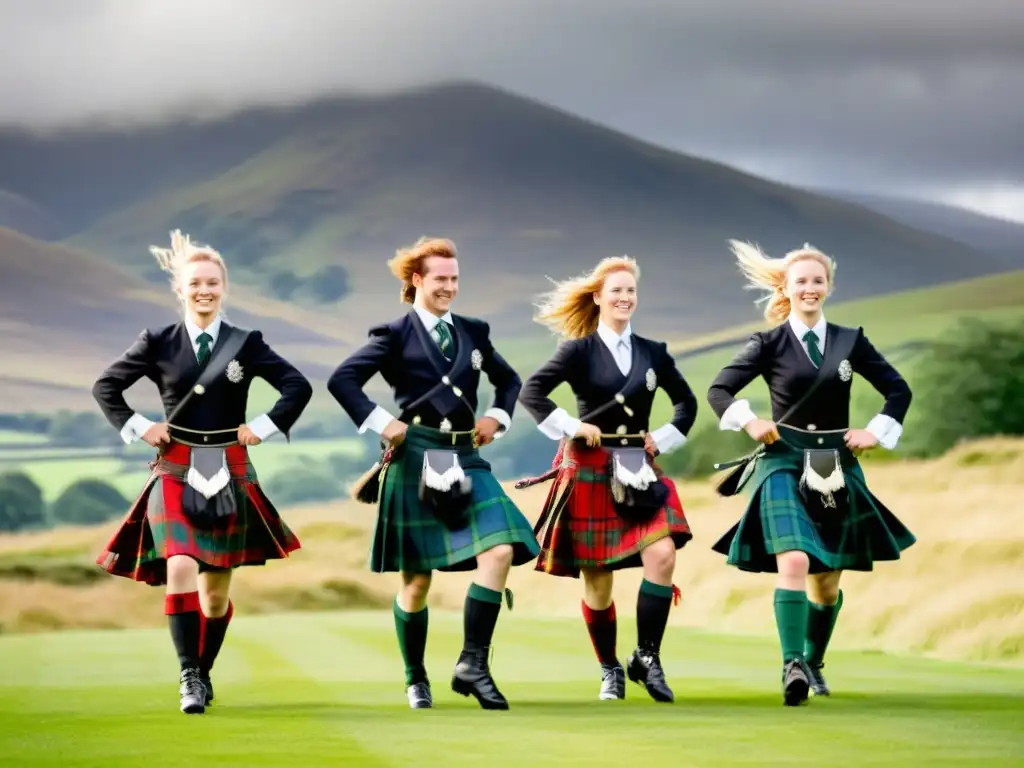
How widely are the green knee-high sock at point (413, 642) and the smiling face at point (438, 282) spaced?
1.53 meters

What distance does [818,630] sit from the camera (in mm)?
10203

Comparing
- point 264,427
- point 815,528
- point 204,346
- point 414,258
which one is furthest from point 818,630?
point 204,346

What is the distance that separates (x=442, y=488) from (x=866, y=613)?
7357 millimetres

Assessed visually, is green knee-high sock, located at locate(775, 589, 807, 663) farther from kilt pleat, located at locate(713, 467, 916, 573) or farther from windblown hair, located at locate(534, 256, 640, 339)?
windblown hair, located at locate(534, 256, 640, 339)

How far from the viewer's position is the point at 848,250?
12350 cm

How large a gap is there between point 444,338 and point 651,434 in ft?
3.94

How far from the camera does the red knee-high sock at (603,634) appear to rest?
402 inches

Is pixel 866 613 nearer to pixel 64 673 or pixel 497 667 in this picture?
pixel 497 667

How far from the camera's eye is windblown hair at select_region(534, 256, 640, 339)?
1047 centimetres

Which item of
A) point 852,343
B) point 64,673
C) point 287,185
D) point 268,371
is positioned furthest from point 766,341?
point 287,185

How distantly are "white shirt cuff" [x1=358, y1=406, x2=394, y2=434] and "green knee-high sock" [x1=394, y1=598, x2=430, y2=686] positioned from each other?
95 centimetres

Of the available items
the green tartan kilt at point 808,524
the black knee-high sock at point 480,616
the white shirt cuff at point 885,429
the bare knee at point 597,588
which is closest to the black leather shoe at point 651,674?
the bare knee at point 597,588

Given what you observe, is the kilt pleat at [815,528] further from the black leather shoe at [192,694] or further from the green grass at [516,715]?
the black leather shoe at [192,694]

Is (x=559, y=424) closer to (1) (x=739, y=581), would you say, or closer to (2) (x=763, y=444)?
(2) (x=763, y=444)
